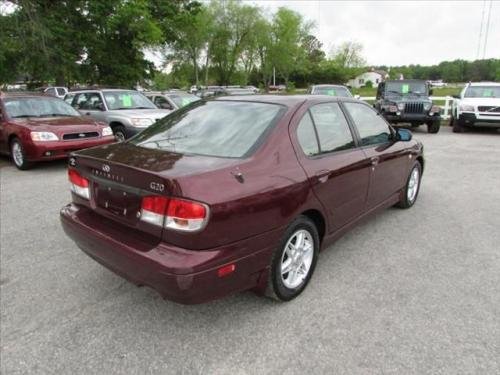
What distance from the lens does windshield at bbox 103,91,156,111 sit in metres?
10.4

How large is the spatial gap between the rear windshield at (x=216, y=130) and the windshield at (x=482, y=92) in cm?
1282

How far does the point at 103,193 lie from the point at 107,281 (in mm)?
978

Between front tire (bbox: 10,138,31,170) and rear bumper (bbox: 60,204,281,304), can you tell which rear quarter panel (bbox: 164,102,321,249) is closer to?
rear bumper (bbox: 60,204,281,304)

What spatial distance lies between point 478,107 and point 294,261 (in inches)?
477

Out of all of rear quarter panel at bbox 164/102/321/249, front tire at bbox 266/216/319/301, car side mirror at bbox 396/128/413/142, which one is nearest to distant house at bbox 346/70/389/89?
car side mirror at bbox 396/128/413/142

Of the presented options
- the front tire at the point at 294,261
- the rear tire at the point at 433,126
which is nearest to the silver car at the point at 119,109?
the front tire at the point at 294,261

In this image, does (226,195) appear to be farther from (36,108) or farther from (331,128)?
(36,108)

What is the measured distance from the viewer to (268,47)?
63.7 metres

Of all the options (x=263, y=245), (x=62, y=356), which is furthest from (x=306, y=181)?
(x=62, y=356)

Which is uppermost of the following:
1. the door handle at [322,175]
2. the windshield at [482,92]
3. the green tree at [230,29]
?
the green tree at [230,29]

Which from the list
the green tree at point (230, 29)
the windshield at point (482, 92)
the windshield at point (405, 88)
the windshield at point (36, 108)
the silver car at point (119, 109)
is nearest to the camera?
the windshield at point (36, 108)

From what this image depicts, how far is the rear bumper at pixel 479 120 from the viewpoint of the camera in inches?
488

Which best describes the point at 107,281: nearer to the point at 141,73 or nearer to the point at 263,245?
the point at 263,245

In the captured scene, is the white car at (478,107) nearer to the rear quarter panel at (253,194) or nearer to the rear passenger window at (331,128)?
the rear passenger window at (331,128)
